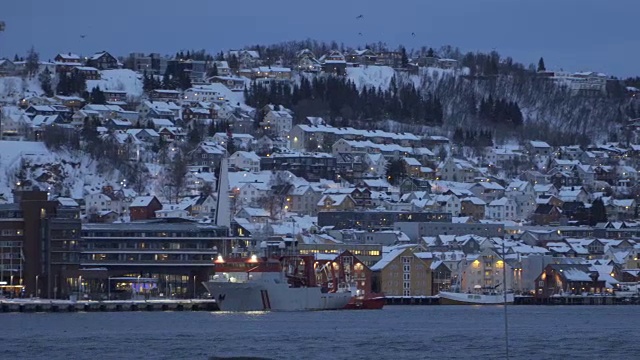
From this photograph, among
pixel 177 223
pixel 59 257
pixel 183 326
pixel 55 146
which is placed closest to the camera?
pixel 183 326

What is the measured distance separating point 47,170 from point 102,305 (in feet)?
146

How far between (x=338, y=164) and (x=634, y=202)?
70.3 ft

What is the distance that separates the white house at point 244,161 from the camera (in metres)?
137

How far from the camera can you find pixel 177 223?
94.1 m

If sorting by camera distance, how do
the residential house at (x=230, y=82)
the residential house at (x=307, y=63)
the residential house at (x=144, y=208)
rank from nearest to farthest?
the residential house at (x=144, y=208) → the residential house at (x=230, y=82) → the residential house at (x=307, y=63)

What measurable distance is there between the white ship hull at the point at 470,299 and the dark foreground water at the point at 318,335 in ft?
42.9

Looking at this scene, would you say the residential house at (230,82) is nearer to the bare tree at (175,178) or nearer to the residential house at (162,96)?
the residential house at (162,96)

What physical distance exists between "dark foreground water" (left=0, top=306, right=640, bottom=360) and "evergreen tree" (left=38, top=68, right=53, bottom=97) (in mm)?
76663

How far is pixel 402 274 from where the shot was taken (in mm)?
97000

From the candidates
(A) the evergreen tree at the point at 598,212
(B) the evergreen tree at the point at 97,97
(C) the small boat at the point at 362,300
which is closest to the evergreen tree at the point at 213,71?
(B) the evergreen tree at the point at 97,97

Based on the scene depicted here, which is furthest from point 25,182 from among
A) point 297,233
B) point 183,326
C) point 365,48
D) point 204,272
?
point 365,48

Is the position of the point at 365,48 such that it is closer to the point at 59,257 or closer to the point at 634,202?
the point at 634,202

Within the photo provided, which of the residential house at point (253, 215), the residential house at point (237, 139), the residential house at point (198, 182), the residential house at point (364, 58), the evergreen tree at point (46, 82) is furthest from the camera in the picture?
the residential house at point (364, 58)

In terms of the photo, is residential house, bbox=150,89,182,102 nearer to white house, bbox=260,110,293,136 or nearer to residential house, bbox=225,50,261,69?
white house, bbox=260,110,293,136
